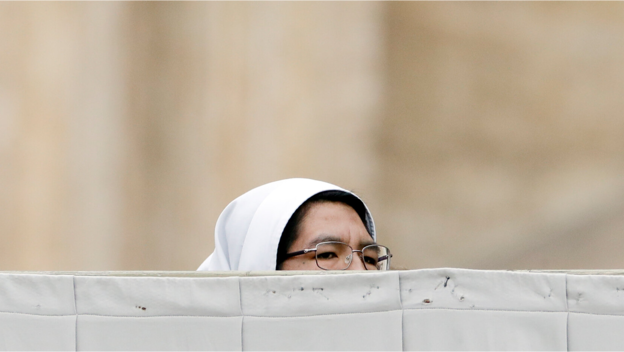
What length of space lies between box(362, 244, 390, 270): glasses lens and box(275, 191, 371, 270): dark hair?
0.09 meters

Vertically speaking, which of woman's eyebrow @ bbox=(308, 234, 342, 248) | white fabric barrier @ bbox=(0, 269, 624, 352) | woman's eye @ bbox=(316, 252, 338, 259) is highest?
white fabric barrier @ bbox=(0, 269, 624, 352)

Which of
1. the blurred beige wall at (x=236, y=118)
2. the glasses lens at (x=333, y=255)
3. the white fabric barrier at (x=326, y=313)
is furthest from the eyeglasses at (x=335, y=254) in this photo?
the blurred beige wall at (x=236, y=118)

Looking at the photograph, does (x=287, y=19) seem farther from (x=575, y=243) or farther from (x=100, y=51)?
(x=575, y=243)

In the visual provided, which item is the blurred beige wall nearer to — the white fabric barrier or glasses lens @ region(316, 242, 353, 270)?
glasses lens @ region(316, 242, 353, 270)

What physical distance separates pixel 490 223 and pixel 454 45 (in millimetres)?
808

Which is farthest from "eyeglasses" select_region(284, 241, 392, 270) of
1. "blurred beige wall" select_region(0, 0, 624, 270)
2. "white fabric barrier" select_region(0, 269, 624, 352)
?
"blurred beige wall" select_region(0, 0, 624, 270)

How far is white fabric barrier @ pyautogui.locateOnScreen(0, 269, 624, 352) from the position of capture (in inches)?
22.0

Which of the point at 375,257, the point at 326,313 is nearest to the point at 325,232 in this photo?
the point at 375,257

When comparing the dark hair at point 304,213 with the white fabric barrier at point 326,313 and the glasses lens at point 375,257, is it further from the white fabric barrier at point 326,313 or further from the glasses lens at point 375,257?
the white fabric barrier at point 326,313

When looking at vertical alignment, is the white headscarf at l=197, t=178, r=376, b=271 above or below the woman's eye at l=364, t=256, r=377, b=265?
above

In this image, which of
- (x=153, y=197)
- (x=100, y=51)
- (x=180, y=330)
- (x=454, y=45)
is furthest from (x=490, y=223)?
(x=180, y=330)

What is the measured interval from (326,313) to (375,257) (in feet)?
2.14

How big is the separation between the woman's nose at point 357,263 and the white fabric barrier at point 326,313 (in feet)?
1.85

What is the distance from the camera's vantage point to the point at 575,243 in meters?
2.49
